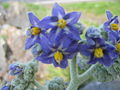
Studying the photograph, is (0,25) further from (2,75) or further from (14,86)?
(14,86)

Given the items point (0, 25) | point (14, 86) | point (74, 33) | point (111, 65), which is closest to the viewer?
point (74, 33)

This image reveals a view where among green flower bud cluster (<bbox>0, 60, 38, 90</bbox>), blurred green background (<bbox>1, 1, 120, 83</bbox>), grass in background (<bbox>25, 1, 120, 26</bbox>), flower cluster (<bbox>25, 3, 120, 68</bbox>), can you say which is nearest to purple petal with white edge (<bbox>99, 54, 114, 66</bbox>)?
flower cluster (<bbox>25, 3, 120, 68</bbox>)

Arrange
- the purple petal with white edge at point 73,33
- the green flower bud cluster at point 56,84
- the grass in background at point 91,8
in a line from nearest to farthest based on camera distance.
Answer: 1. the purple petal with white edge at point 73,33
2. the green flower bud cluster at point 56,84
3. the grass in background at point 91,8

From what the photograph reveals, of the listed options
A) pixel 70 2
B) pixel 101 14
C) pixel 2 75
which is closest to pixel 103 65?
pixel 2 75

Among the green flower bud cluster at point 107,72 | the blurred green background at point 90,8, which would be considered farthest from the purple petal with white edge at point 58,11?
the blurred green background at point 90,8

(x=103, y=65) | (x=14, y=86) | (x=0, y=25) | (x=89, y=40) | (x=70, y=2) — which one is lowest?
(x=70, y=2)

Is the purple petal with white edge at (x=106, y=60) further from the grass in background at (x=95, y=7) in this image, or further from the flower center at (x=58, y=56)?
the grass in background at (x=95, y=7)

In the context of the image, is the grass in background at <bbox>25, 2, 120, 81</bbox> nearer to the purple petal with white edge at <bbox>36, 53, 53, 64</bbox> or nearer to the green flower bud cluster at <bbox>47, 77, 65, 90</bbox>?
the green flower bud cluster at <bbox>47, 77, 65, 90</bbox>

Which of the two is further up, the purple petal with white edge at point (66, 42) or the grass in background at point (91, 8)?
the purple petal with white edge at point (66, 42)
